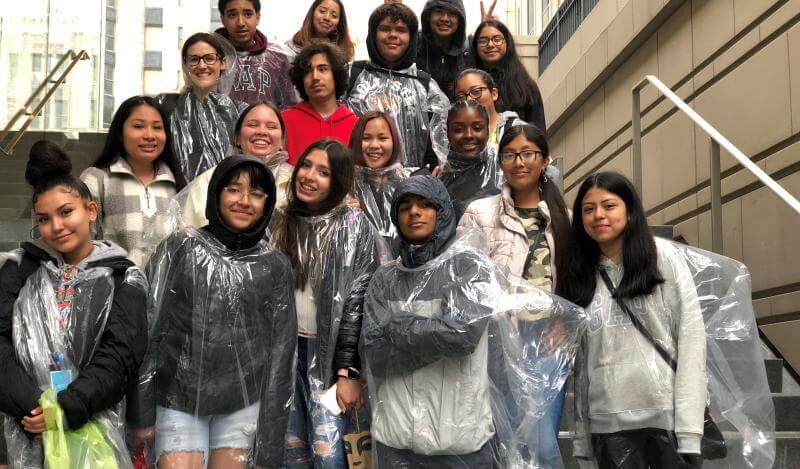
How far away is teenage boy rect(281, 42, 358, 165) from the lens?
520 cm

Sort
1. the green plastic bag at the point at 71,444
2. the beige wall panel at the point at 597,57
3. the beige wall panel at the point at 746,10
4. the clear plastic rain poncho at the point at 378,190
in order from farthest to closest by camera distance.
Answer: the beige wall panel at the point at 597,57 → the beige wall panel at the point at 746,10 → the clear plastic rain poncho at the point at 378,190 → the green plastic bag at the point at 71,444

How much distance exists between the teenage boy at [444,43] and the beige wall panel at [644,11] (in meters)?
2.85

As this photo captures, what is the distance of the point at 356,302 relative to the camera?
3.80 metres

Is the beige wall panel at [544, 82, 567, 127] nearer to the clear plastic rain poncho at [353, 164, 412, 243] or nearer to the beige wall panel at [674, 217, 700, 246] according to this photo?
the beige wall panel at [674, 217, 700, 246]

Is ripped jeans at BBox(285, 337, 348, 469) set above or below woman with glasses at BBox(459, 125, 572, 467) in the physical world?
below

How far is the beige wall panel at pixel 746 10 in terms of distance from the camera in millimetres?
6537

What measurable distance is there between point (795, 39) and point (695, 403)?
133 inches

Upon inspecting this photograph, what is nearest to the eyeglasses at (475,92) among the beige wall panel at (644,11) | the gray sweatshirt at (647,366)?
the gray sweatshirt at (647,366)

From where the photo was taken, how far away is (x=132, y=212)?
4.27 meters

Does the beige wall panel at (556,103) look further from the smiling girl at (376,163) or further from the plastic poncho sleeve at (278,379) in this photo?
the plastic poncho sleeve at (278,379)

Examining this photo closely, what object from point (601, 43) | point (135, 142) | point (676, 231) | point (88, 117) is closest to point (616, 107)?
point (601, 43)

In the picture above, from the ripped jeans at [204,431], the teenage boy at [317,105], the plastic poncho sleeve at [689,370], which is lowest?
the ripped jeans at [204,431]

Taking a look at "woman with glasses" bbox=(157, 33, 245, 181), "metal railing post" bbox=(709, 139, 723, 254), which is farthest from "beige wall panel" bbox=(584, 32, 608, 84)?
"woman with glasses" bbox=(157, 33, 245, 181)

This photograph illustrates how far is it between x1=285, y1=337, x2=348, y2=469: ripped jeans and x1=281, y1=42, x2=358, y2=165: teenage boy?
1.56 meters
